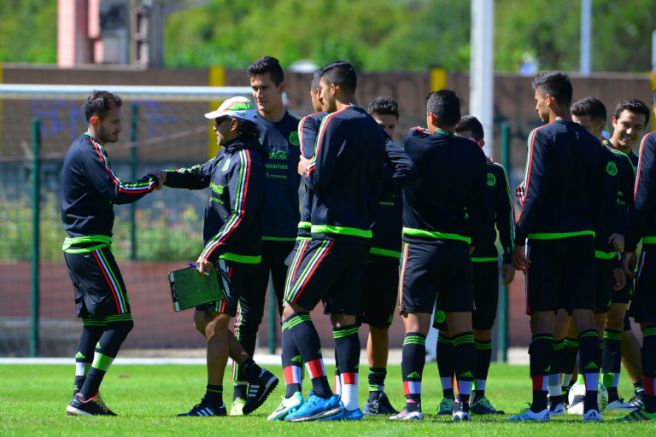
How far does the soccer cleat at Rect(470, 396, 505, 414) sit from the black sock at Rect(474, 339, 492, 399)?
1.8 inches

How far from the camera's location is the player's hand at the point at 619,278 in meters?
9.66

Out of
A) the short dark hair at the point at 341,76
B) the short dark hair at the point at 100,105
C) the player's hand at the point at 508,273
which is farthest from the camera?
the player's hand at the point at 508,273

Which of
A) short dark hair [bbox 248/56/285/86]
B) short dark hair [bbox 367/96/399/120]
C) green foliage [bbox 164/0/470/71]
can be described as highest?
green foliage [bbox 164/0/470/71]

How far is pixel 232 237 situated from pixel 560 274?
A: 7.52ft

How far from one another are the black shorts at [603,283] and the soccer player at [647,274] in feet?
1.52

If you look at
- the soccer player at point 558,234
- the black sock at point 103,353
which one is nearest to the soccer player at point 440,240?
the soccer player at point 558,234

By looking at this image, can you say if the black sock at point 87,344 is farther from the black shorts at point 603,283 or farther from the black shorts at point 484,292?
the black shorts at point 603,283

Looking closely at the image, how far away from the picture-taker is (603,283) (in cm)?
952

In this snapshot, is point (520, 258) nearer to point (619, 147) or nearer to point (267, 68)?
point (619, 147)

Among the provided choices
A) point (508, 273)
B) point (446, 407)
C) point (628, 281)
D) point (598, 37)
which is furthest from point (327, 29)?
point (446, 407)

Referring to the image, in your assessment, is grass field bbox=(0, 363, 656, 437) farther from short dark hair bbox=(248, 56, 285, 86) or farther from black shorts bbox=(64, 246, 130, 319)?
short dark hair bbox=(248, 56, 285, 86)

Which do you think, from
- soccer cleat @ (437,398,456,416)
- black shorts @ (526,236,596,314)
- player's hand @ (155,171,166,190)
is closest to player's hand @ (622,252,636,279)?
black shorts @ (526,236,596,314)

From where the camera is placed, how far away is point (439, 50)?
66125 mm

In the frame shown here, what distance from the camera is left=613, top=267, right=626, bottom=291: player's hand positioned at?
31.7ft
